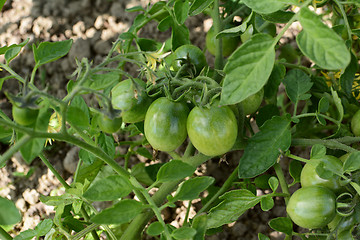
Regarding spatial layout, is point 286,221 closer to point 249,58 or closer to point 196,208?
point 249,58

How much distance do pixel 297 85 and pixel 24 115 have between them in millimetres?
740

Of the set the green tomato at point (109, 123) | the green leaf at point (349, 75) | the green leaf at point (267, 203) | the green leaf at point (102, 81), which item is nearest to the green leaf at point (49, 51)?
the green leaf at point (102, 81)

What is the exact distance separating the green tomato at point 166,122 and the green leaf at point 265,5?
268 millimetres

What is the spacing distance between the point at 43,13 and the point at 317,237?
158 cm

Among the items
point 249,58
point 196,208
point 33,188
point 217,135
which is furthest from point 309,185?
point 33,188

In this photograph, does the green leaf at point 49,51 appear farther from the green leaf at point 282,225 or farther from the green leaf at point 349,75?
the green leaf at point 349,75

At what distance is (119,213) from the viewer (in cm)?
68

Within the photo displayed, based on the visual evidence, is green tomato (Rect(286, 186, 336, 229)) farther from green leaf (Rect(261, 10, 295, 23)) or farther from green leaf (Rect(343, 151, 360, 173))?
green leaf (Rect(261, 10, 295, 23))

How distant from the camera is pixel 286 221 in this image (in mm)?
906

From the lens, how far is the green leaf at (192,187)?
0.72 metres

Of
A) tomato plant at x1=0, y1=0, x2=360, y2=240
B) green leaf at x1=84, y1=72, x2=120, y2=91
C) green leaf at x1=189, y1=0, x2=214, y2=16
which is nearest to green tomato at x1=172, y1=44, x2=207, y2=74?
tomato plant at x1=0, y1=0, x2=360, y2=240

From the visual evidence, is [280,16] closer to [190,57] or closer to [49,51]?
[190,57]

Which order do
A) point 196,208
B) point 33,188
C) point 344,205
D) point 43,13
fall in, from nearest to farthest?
1. point 344,205
2. point 196,208
3. point 33,188
4. point 43,13

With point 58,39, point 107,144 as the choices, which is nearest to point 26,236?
point 107,144
